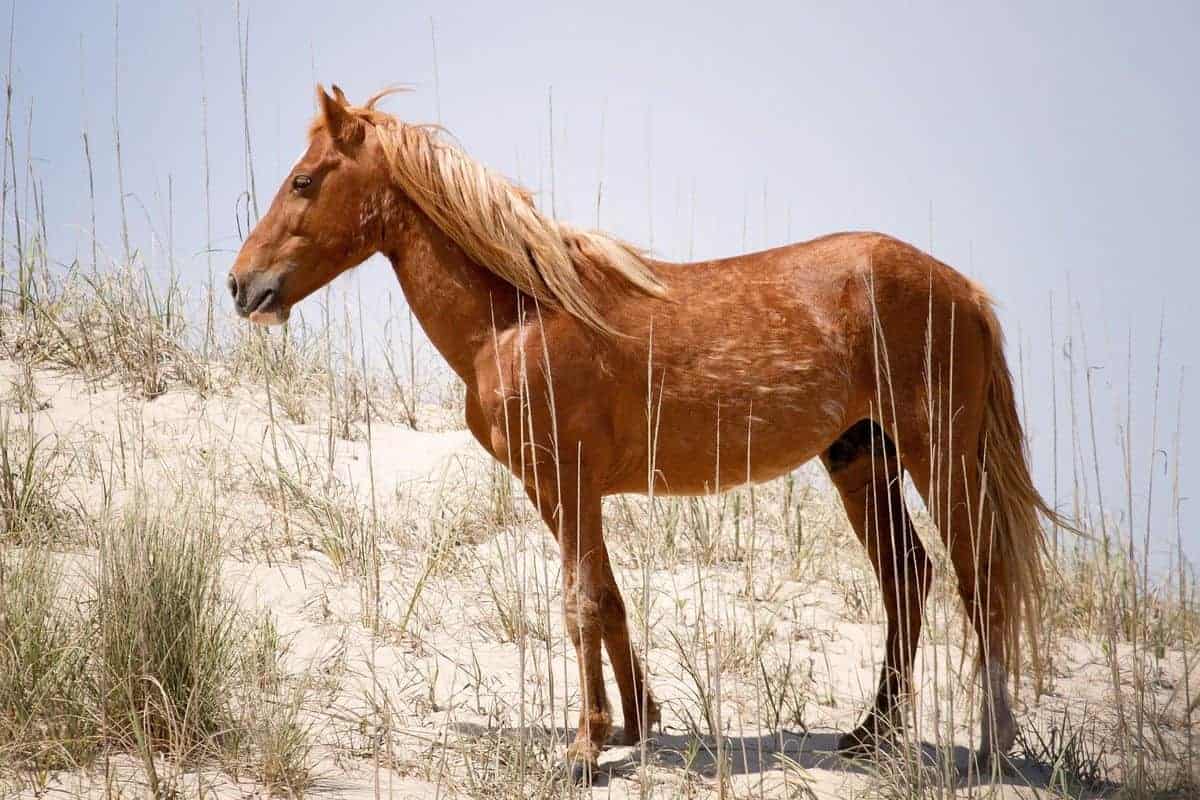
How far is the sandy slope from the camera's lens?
11.7ft

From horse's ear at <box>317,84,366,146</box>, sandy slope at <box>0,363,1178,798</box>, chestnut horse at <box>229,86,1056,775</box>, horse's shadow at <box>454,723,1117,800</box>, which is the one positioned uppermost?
horse's ear at <box>317,84,366,146</box>

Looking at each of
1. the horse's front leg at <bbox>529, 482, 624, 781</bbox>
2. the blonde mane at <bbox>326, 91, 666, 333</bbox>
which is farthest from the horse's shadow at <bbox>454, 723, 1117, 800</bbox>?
the blonde mane at <bbox>326, 91, 666, 333</bbox>

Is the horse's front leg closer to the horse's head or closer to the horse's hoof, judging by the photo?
the horse's hoof

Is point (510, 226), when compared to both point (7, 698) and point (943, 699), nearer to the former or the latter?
point (7, 698)

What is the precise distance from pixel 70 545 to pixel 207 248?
236 centimetres

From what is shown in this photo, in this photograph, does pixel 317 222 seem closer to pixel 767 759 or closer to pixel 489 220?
pixel 489 220

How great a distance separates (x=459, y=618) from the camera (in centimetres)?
504

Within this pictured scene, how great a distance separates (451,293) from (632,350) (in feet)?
2.19

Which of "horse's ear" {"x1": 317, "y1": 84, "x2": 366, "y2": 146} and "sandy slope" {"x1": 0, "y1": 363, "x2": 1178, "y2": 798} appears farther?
"horse's ear" {"x1": 317, "y1": 84, "x2": 366, "y2": 146}

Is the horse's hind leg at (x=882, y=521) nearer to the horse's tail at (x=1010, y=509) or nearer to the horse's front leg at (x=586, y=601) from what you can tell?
the horse's tail at (x=1010, y=509)

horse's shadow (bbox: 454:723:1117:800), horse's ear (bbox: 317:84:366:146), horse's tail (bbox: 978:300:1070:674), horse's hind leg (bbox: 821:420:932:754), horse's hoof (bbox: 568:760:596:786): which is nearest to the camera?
horse's hoof (bbox: 568:760:596:786)

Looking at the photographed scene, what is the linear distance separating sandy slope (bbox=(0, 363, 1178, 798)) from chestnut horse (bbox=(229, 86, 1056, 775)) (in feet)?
0.91

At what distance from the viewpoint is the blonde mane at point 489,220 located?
149 inches

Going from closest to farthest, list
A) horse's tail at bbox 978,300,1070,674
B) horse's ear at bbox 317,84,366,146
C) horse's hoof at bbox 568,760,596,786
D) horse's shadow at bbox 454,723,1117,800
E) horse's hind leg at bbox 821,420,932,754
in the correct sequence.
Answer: horse's hoof at bbox 568,760,596,786 < horse's shadow at bbox 454,723,1117,800 < horse's ear at bbox 317,84,366,146 < horse's tail at bbox 978,300,1070,674 < horse's hind leg at bbox 821,420,932,754
